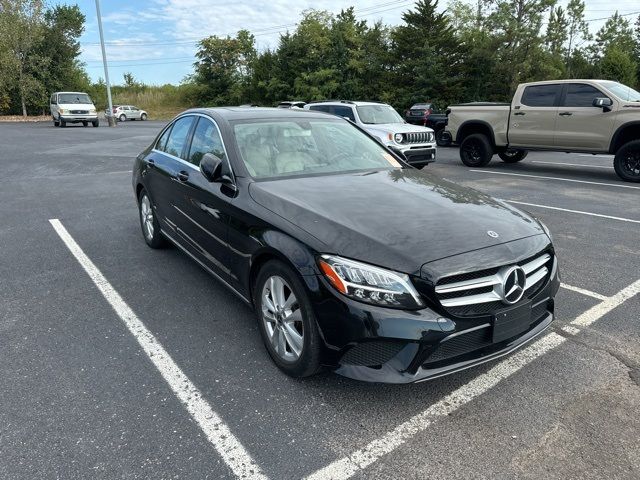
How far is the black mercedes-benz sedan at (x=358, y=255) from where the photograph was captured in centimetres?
248

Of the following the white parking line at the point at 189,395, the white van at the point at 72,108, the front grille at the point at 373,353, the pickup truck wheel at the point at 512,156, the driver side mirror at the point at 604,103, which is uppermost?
the white van at the point at 72,108

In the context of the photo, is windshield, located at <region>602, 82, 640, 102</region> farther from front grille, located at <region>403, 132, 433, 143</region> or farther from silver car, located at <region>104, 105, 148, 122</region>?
silver car, located at <region>104, 105, 148, 122</region>

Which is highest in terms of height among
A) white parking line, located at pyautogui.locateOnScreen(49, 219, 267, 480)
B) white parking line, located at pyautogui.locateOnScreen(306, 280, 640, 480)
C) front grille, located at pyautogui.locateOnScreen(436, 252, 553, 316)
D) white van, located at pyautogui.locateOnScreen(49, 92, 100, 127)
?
white van, located at pyautogui.locateOnScreen(49, 92, 100, 127)

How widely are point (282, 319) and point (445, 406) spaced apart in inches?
41.9

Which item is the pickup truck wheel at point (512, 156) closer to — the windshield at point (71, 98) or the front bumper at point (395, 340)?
the front bumper at point (395, 340)

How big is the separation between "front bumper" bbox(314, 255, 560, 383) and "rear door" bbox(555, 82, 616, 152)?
9.83 m

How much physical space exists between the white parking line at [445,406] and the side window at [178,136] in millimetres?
3208

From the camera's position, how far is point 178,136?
4777 millimetres

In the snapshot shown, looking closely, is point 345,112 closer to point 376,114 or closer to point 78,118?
point 376,114

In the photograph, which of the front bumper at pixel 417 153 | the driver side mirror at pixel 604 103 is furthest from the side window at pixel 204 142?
the driver side mirror at pixel 604 103

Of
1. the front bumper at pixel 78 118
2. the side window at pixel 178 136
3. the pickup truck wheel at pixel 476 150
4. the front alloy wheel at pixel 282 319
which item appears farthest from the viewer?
the front bumper at pixel 78 118

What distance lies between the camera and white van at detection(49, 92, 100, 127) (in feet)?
99.6

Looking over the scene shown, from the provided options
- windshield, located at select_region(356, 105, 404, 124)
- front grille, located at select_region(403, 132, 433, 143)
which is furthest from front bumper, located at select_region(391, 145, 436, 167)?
windshield, located at select_region(356, 105, 404, 124)

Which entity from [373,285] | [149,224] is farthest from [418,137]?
[373,285]
